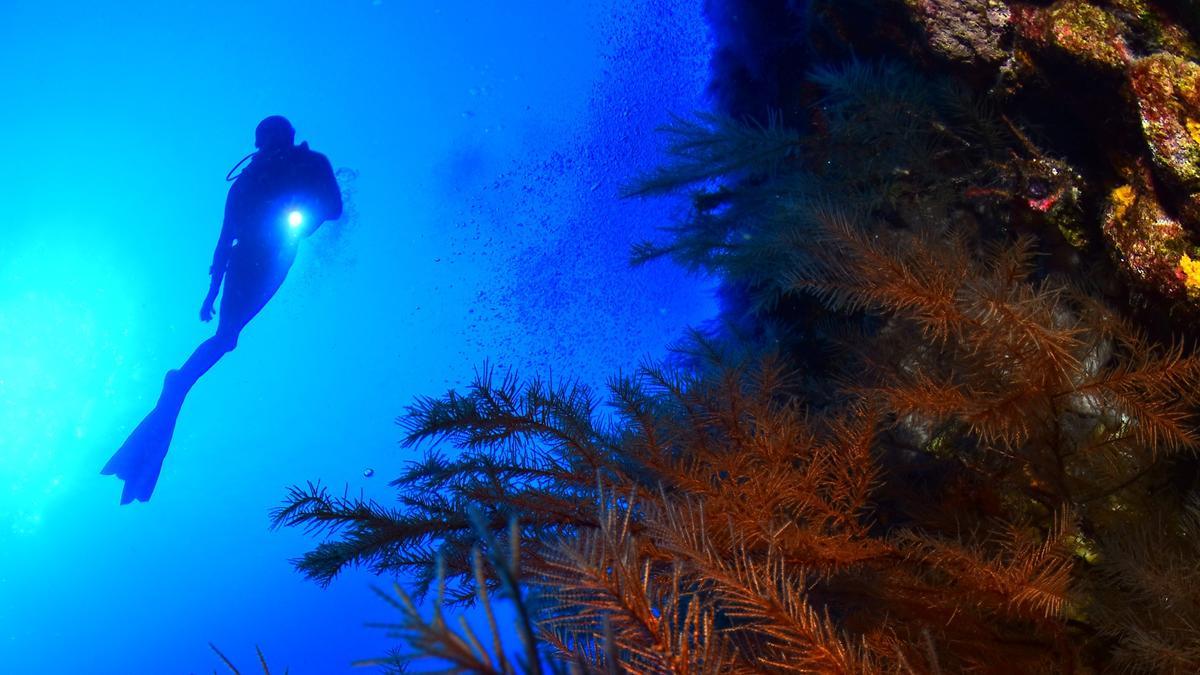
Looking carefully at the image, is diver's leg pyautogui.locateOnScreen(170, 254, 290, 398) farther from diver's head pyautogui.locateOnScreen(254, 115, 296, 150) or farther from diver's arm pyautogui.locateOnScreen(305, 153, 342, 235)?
diver's head pyautogui.locateOnScreen(254, 115, 296, 150)

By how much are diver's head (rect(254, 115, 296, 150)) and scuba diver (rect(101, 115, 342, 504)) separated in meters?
0.01

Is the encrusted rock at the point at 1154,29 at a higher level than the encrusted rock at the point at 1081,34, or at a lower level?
lower

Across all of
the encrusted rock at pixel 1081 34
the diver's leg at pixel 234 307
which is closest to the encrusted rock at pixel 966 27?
the encrusted rock at pixel 1081 34

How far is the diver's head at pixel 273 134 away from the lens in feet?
29.6

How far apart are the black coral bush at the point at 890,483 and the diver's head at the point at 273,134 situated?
7.96 meters

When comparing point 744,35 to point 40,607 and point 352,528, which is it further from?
point 40,607

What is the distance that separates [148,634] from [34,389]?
A: 45.4ft

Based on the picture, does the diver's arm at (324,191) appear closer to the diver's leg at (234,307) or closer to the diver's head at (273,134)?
the diver's head at (273,134)

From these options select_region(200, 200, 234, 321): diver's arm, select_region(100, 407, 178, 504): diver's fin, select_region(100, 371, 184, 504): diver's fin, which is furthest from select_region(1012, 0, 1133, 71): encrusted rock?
select_region(100, 407, 178, 504): diver's fin

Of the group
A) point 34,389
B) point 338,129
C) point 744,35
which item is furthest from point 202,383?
point 744,35

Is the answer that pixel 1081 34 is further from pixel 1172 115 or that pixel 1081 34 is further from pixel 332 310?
pixel 332 310

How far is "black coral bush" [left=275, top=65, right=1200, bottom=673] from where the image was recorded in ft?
5.85

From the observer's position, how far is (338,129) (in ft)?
44.2

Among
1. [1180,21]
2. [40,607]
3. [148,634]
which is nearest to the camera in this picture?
[1180,21]
